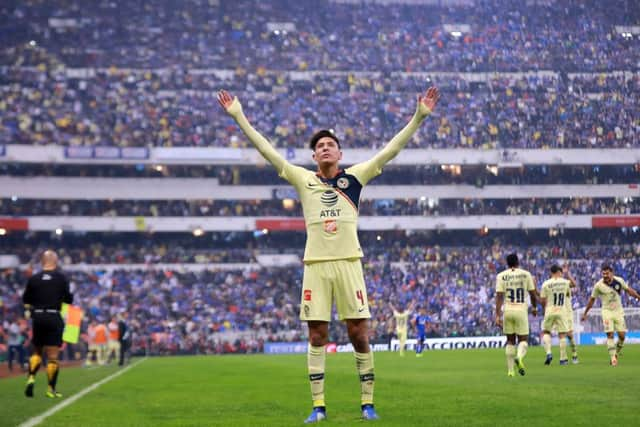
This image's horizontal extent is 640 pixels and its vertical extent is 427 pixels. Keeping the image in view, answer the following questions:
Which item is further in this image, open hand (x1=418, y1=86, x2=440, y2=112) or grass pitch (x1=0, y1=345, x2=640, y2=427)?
grass pitch (x1=0, y1=345, x2=640, y2=427)

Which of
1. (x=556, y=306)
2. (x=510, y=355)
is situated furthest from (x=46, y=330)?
(x=556, y=306)

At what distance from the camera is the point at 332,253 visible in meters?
9.23

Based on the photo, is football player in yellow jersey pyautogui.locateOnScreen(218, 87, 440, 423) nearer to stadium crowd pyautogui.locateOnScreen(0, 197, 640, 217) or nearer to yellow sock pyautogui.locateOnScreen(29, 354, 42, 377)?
A: yellow sock pyautogui.locateOnScreen(29, 354, 42, 377)

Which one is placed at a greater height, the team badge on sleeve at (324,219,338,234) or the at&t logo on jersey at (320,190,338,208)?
the at&t logo on jersey at (320,190,338,208)

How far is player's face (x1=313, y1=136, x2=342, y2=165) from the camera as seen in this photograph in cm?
930

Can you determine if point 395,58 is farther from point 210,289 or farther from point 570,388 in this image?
point 570,388

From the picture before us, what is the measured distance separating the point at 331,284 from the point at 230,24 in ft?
216

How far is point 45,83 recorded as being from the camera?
6581cm

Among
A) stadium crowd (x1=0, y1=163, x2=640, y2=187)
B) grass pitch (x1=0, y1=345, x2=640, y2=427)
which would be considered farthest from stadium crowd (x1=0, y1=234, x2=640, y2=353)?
grass pitch (x1=0, y1=345, x2=640, y2=427)

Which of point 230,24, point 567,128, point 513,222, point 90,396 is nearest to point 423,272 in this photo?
point 513,222

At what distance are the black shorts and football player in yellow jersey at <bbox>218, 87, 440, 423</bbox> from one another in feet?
23.8

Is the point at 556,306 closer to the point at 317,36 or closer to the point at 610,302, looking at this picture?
the point at 610,302

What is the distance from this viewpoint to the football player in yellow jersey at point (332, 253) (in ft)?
30.2

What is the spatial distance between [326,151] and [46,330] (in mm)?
7961
